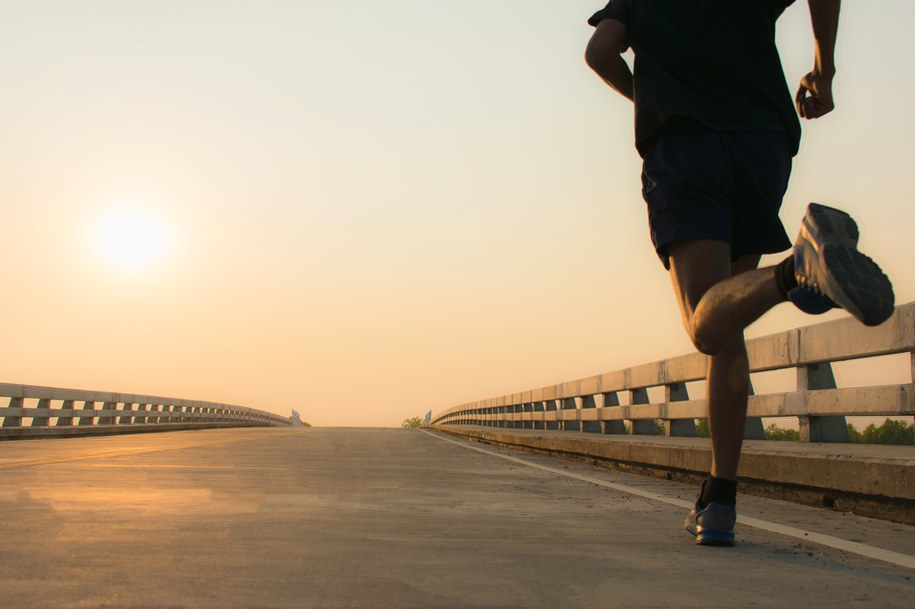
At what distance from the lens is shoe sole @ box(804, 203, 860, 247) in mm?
3246

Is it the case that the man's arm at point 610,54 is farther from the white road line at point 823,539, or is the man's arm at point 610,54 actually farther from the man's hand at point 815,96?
the white road line at point 823,539

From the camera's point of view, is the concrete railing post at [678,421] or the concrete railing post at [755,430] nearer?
the concrete railing post at [755,430]

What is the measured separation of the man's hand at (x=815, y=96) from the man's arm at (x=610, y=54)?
737mm

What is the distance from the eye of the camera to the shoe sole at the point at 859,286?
3.07 metres

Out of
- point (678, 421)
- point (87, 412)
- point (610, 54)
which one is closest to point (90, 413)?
point (87, 412)

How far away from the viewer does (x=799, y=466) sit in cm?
620

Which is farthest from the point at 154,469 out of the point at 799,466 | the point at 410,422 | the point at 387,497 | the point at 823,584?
the point at 410,422

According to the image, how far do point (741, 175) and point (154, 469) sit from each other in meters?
5.68

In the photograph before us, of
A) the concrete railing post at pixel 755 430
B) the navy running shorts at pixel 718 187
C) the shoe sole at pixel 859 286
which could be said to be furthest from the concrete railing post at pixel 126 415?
the shoe sole at pixel 859 286

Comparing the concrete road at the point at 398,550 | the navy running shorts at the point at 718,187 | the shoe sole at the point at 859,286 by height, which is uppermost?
the navy running shorts at the point at 718,187

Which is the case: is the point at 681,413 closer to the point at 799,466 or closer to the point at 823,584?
the point at 799,466

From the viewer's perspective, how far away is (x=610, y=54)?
4559 mm

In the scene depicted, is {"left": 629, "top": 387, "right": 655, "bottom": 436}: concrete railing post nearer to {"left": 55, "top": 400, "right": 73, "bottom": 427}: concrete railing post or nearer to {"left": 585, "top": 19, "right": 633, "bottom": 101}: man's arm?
{"left": 585, "top": 19, "right": 633, "bottom": 101}: man's arm

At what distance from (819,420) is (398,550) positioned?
16.1ft
